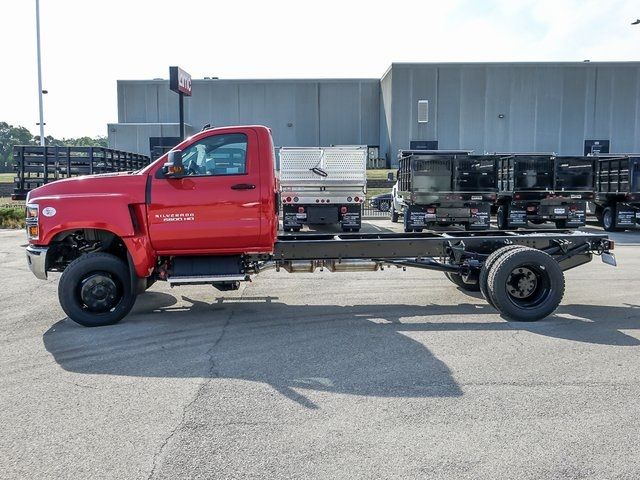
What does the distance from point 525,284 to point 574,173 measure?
549 inches

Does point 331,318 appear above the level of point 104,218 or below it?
below

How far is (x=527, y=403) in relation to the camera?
4500 millimetres

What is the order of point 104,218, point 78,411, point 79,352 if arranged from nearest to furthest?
point 78,411
point 79,352
point 104,218

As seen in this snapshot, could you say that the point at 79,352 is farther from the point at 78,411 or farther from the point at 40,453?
the point at 40,453

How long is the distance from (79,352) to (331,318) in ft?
9.63

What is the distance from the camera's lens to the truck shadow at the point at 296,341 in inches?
201

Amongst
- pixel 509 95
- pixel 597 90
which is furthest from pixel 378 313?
pixel 597 90

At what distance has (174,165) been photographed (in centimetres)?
660

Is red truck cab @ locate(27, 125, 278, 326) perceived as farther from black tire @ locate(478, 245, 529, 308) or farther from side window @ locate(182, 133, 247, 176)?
black tire @ locate(478, 245, 529, 308)

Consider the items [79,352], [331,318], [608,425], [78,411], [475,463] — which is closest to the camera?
[475,463]

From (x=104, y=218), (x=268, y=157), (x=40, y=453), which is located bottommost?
(x=40, y=453)

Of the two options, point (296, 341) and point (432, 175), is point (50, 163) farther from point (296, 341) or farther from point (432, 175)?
point (296, 341)

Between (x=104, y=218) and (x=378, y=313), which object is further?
(x=378, y=313)

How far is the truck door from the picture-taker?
6805mm
